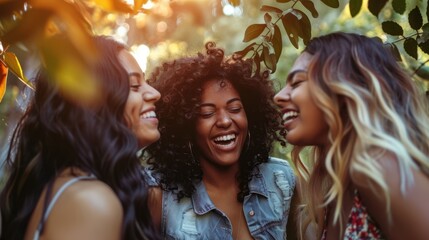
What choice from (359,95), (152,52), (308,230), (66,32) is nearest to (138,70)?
(359,95)

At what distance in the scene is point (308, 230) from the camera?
3498 mm

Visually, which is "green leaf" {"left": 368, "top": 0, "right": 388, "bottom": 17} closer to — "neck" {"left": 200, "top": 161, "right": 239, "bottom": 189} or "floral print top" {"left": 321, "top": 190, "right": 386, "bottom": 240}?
"floral print top" {"left": 321, "top": 190, "right": 386, "bottom": 240}

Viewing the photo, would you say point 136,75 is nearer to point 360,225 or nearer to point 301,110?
point 301,110

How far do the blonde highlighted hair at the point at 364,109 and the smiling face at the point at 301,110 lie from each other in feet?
0.20

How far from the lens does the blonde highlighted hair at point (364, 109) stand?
2.23 metres

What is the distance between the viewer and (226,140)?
344 cm

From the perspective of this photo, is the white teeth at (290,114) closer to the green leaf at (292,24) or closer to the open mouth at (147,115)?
the green leaf at (292,24)

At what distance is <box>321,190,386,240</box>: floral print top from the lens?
7.66 feet

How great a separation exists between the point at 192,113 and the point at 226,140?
10.3 inches

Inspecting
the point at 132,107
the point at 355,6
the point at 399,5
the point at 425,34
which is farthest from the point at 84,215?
the point at 425,34

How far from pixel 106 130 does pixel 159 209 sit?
118cm

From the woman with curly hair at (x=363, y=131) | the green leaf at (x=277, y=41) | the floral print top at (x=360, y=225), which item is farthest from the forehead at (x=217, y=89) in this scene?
the floral print top at (x=360, y=225)

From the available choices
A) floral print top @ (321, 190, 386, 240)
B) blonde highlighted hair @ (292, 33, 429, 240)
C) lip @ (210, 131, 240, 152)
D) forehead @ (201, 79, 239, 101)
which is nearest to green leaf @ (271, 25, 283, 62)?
blonde highlighted hair @ (292, 33, 429, 240)

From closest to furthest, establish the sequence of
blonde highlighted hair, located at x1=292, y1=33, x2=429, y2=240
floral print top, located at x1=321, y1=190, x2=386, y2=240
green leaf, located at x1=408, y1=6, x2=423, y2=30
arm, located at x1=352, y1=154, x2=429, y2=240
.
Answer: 1. arm, located at x1=352, y1=154, x2=429, y2=240
2. blonde highlighted hair, located at x1=292, y1=33, x2=429, y2=240
3. floral print top, located at x1=321, y1=190, x2=386, y2=240
4. green leaf, located at x1=408, y1=6, x2=423, y2=30
